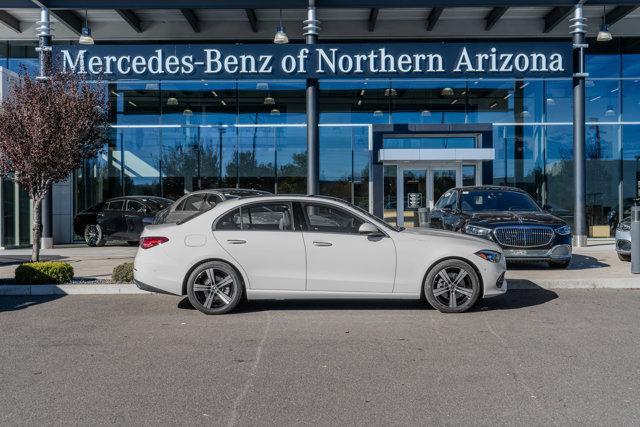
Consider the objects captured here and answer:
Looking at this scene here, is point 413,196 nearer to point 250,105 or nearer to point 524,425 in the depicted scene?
point 250,105

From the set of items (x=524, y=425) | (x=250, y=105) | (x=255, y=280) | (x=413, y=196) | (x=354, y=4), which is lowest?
(x=524, y=425)

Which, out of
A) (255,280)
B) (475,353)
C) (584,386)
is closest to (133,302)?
(255,280)

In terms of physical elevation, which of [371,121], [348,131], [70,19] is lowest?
[348,131]

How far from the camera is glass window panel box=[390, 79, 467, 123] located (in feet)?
70.5

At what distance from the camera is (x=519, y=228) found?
→ 37.1 feet

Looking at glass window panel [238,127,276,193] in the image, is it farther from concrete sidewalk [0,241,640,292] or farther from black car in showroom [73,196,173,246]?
concrete sidewalk [0,241,640,292]

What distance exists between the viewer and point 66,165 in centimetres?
1132

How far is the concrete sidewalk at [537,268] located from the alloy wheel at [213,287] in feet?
12.5

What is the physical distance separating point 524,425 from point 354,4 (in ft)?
49.2

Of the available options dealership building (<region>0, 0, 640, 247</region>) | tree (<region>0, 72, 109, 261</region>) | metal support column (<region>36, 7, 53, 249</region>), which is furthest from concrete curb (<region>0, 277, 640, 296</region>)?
dealership building (<region>0, 0, 640, 247</region>)

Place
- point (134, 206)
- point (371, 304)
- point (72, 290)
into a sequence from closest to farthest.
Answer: point (371, 304) → point (72, 290) → point (134, 206)

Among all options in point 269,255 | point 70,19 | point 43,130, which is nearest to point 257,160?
point 70,19

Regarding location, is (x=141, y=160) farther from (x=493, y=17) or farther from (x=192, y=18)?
(x=493, y=17)

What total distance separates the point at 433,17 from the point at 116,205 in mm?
11718
